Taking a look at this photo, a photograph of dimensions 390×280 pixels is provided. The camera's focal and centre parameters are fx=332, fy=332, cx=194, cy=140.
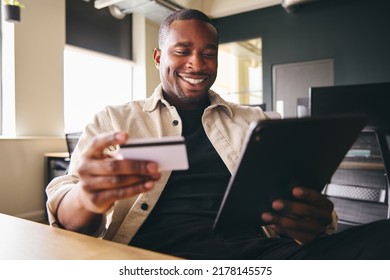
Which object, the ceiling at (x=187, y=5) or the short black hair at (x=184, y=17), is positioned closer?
the short black hair at (x=184, y=17)

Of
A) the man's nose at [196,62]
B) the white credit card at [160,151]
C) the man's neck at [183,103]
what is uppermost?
the man's nose at [196,62]

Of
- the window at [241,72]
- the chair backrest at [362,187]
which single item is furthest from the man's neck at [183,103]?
the window at [241,72]

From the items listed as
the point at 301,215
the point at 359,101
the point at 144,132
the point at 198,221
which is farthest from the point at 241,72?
the point at 301,215

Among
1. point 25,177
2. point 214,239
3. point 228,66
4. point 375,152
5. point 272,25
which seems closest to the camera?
point 214,239

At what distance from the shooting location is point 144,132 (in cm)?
109

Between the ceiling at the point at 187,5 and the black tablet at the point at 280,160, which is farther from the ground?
the ceiling at the point at 187,5

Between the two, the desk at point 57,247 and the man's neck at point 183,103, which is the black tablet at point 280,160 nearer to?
the desk at point 57,247

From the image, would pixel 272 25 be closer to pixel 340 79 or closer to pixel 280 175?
pixel 340 79

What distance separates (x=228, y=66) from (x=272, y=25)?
4.59ft

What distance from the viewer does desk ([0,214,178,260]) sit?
591mm

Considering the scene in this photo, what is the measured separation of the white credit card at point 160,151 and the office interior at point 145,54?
3312 millimetres

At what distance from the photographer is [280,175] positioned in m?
0.74

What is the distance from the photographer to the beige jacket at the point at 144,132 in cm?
93
